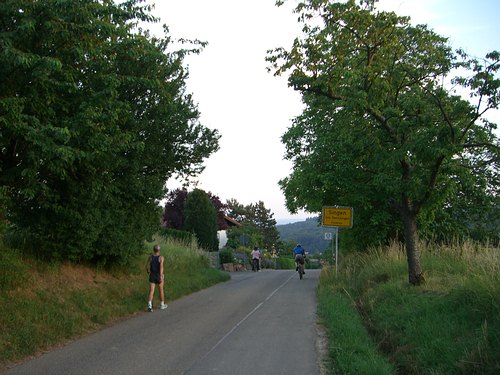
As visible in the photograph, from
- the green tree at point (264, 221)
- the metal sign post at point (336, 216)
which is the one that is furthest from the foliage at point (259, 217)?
the metal sign post at point (336, 216)

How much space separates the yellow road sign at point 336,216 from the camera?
1895 centimetres

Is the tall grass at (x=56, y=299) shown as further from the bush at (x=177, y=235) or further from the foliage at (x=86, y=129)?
the bush at (x=177, y=235)

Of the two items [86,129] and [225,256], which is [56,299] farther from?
[225,256]

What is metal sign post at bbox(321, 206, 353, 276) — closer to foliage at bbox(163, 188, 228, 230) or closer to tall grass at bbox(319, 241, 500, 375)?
tall grass at bbox(319, 241, 500, 375)

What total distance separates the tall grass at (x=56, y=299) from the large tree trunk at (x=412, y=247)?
660cm

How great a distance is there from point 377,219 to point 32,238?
518 inches

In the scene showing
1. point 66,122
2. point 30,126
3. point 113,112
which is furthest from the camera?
point 113,112

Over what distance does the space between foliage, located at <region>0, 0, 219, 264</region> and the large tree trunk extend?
624 centimetres

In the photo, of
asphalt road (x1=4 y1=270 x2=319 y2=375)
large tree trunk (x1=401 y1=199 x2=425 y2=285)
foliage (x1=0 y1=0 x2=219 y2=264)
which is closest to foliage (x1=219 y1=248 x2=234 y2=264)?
foliage (x1=0 y1=0 x2=219 y2=264)

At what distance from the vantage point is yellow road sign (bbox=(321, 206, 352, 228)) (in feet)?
62.2

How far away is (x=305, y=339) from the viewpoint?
8.73m

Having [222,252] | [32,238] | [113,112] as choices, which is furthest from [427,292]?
[222,252]

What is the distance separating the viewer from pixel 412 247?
11906 millimetres

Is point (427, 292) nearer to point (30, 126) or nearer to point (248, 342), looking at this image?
point (248, 342)
